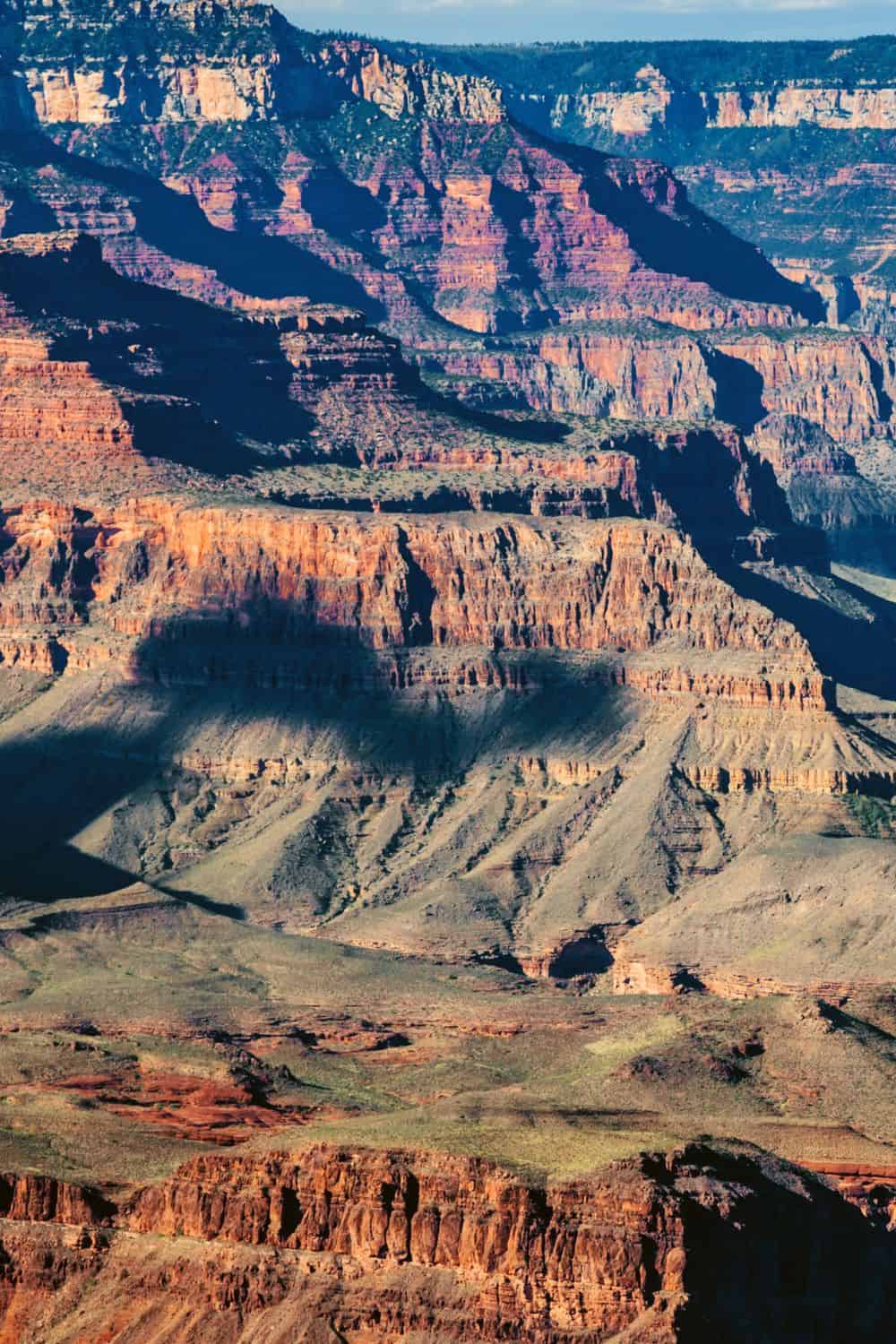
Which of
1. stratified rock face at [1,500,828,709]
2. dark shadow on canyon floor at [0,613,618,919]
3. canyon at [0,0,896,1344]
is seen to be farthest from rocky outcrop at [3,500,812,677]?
dark shadow on canyon floor at [0,613,618,919]

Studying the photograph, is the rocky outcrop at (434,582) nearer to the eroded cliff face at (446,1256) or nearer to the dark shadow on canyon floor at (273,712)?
the dark shadow on canyon floor at (273,712)

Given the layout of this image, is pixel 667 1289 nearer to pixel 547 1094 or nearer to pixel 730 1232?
pixel 730 1232

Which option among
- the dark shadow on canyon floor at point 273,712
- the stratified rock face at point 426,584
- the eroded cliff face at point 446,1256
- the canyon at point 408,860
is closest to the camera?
the eroded cliff face at point 446,1256

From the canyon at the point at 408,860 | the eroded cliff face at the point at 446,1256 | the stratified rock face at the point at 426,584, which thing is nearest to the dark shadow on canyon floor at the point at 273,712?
the canyon at the point at 408,860

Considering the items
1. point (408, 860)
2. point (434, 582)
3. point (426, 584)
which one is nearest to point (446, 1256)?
point (408, 860)

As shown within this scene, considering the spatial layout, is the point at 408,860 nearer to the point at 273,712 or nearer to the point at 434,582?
the point at 273,712

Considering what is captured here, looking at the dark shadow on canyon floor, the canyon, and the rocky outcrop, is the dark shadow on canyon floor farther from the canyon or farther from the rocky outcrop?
the rocky outcrop

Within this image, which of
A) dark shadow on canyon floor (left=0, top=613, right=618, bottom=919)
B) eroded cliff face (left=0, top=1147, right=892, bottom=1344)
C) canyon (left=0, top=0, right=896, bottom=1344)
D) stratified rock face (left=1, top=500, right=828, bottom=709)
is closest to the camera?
eroded cliff face (left=0, top=1147, right=892, bottom=1344)
